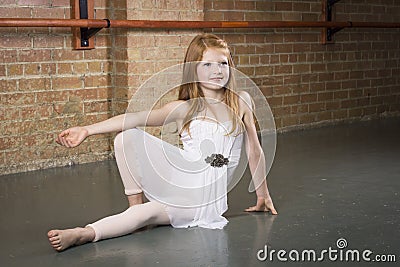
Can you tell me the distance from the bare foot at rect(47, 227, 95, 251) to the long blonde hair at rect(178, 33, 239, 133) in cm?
64

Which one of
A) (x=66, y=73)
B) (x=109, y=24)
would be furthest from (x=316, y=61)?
(x=66, y=73)

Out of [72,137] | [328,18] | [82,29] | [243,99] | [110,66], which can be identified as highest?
[328,18]

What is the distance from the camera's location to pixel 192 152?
3125 millimetres

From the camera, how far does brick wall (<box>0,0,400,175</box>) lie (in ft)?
14.5

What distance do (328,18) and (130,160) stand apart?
3.94 meters

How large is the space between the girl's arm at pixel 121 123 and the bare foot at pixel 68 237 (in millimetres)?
336

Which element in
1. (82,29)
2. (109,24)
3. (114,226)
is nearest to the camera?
(114,226)

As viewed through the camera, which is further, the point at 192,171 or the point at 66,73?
the point at 66,73

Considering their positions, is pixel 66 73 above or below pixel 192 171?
above

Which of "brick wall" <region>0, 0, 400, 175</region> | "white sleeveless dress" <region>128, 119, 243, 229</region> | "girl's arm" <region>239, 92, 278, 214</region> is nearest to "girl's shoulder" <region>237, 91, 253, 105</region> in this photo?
"girl's arm" <region>239, 92, 278, 214</region>

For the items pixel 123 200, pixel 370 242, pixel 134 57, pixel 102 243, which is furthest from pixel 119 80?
pixel 370 242

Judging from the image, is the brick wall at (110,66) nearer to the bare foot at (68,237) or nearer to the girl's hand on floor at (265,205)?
the girl's hand on floor at (265,205)

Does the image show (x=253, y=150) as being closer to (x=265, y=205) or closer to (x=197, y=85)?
(x=265, y=205)

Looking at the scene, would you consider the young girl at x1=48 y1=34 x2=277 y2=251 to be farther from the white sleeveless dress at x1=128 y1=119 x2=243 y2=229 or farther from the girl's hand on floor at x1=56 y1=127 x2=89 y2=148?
the girl's hand on floor at x1=56 y1=127 x2=89 y2=148
